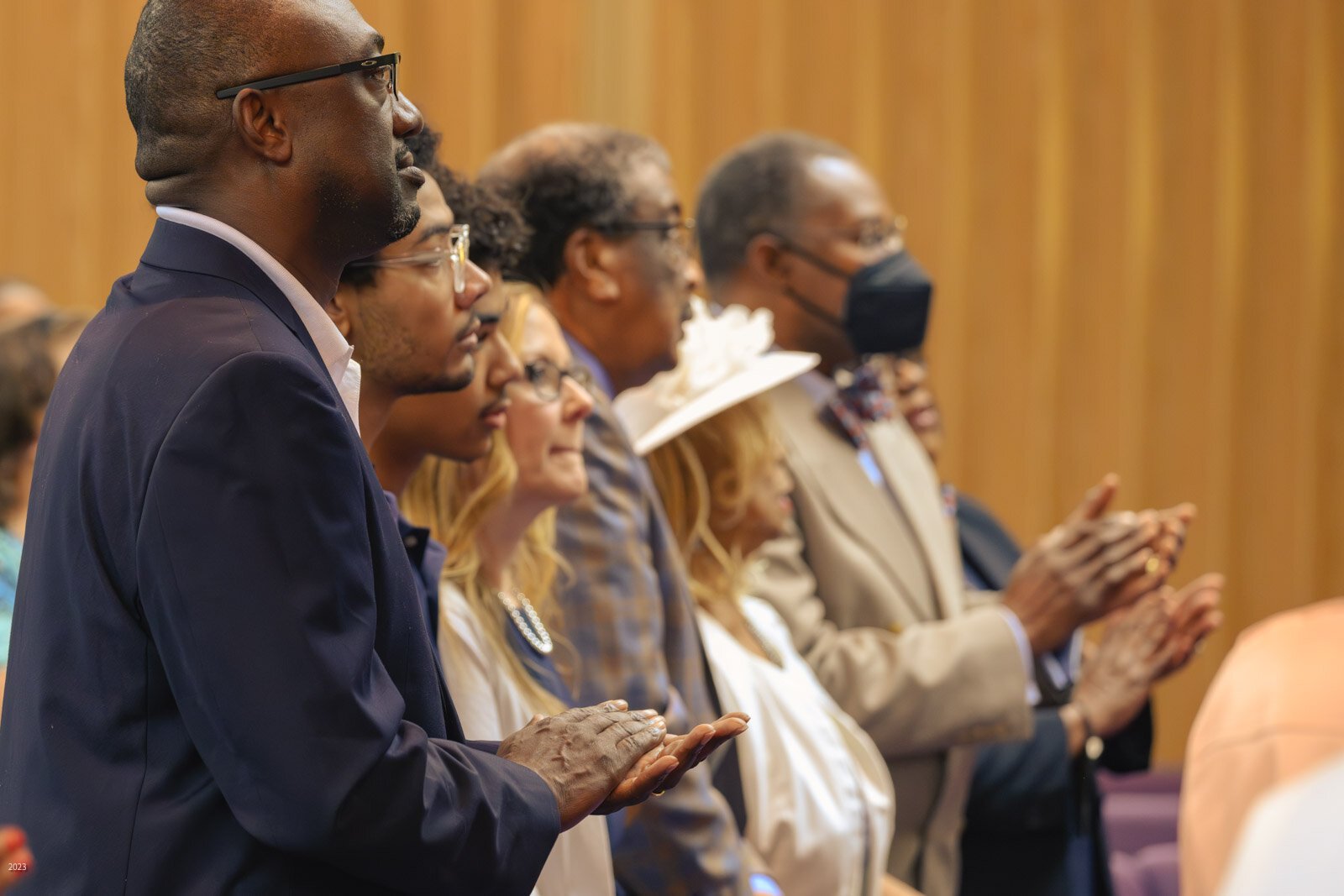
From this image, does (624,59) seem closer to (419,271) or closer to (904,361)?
(904,361)

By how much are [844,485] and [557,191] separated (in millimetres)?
946

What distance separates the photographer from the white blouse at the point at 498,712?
1.88 metres

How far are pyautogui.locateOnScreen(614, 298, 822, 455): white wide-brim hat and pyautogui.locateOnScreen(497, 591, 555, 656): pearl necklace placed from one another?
605 mm

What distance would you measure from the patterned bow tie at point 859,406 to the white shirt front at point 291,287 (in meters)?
2.02

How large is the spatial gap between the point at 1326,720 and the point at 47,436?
1.19 meters

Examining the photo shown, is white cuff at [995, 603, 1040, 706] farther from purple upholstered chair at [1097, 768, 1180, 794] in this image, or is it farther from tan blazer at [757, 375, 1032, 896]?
purple upholstered chair at [1097, 768, 1180, 794]

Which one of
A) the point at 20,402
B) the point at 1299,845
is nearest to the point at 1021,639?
the point at 20,402

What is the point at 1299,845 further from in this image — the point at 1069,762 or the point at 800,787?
the point at 1069,762

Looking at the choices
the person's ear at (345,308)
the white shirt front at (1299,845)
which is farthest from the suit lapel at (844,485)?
the white shirt front at (1299,845)

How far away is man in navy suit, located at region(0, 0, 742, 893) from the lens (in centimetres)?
110

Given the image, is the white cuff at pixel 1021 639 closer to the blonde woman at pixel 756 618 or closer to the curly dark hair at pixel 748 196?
the blonde woman at pixel 756 618

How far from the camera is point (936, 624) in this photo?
3084mm

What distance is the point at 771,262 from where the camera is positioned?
136 inches

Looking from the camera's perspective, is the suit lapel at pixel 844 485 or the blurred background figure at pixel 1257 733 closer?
the blurred background figure at pixel 1257 733
